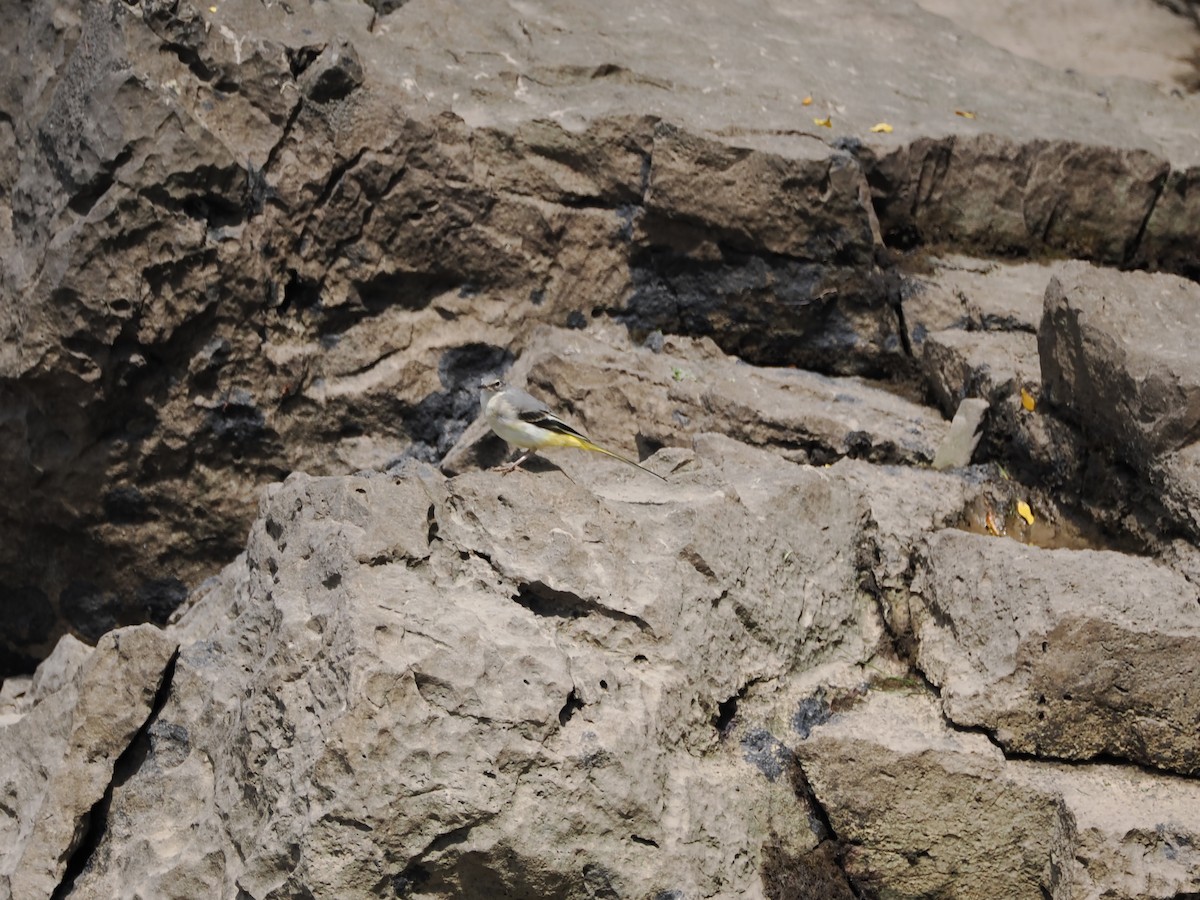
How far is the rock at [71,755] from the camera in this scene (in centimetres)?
681

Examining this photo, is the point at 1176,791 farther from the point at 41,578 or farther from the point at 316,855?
the point at 41,578

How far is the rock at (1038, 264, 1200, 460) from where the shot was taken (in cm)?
710

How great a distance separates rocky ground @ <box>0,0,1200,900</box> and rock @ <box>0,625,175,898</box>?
28mm

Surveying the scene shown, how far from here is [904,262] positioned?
10.6 metres

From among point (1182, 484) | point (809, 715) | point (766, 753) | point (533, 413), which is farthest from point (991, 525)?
point (533, 413)

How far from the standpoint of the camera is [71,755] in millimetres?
6996

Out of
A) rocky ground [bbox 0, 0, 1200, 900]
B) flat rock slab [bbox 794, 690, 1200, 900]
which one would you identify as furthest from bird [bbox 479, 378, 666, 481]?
flat rock slab [bbox 794, 690, 1200, 900]

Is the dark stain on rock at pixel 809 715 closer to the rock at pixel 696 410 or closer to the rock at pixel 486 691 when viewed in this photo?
the rock at pixel 486 691

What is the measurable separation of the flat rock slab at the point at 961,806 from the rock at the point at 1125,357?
1895mm

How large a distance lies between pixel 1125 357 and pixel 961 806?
2.66 metres

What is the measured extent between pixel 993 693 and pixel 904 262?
193 inches

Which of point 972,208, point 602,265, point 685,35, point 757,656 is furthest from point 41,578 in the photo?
point 972,208

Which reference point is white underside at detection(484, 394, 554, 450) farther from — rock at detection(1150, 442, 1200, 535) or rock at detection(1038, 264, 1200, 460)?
rock at detection(1150, 442, 1200, 535)

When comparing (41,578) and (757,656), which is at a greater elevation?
(757,656)
